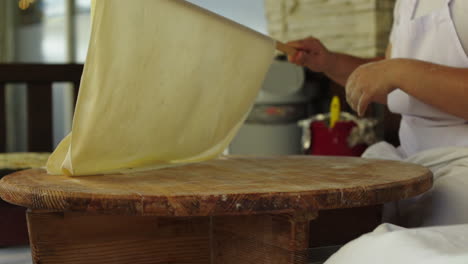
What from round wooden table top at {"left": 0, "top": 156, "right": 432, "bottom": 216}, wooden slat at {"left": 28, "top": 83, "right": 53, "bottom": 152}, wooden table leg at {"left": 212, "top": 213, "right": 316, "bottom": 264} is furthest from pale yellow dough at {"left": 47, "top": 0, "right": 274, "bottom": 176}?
wooden slat at {"left": 28, "top": 83, "right": 53, "bottom": 152}

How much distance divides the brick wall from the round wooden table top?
273 cm

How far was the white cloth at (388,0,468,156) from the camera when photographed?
1.42m

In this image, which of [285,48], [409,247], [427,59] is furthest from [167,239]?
[427,59]

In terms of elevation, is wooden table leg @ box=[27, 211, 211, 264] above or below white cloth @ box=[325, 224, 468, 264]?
below

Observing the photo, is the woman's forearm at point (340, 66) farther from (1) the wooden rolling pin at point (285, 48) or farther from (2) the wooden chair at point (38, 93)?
(2) the wooden chair at point (38, 93)

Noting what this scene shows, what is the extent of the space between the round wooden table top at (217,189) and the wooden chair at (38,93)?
55.4 inches

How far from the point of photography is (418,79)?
4.03 feet

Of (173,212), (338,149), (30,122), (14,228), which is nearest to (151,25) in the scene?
(173,212)

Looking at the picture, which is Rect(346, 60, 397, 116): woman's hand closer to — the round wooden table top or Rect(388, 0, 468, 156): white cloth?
the round wooden table top

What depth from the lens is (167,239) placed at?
3.63 feet

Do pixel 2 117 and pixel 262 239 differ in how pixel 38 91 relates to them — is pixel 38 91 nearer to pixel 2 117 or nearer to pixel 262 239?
pixel 2 117

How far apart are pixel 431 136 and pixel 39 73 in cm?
162

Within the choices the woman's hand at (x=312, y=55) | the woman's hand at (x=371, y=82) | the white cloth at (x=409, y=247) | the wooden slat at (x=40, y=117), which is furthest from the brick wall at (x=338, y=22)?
the white cloth at (x=409, y=247)

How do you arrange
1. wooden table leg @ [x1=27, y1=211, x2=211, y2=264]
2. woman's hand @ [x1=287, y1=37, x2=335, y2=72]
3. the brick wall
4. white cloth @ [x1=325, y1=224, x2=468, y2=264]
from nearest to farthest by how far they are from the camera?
white cloth @ [x1=325, y1=224, x2=468, y2=264]
wooden table leg @ [x1=27, y1=211, x2=211, y2=264]
woman's hand @ [x1=287, y1=37, x2=335, y2=72]
the brick wall
